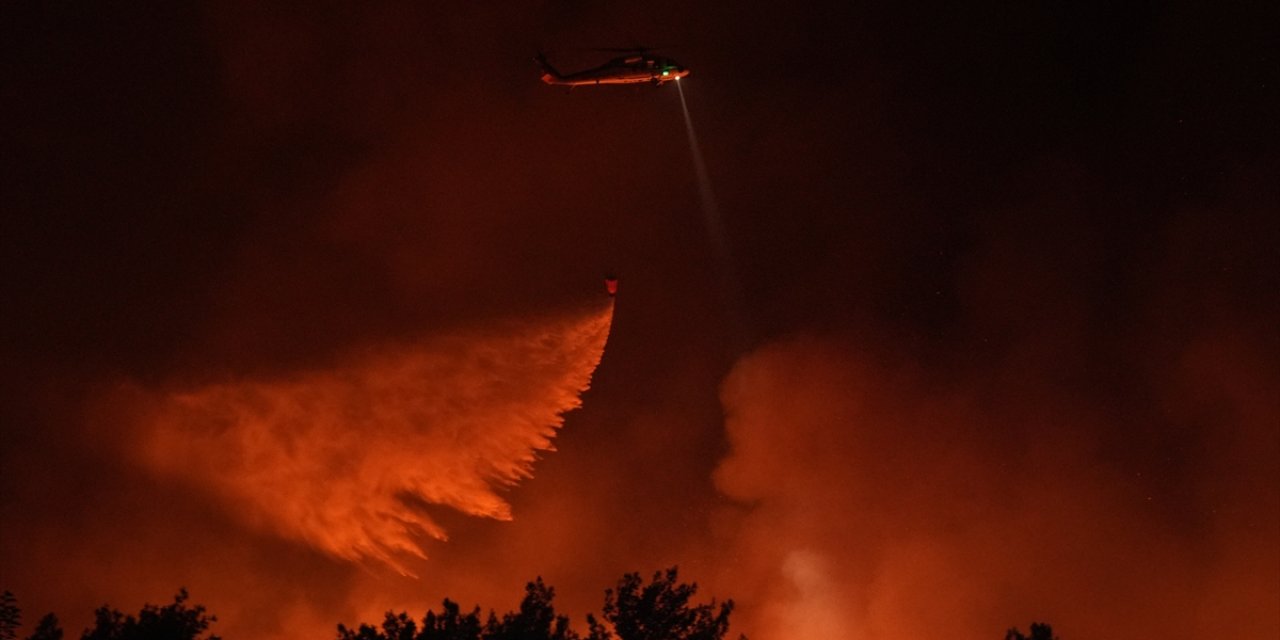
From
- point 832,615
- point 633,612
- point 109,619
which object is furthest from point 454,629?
point 832,615

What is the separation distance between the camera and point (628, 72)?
1462 inches

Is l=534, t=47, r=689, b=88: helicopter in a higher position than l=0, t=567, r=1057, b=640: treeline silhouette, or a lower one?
higher

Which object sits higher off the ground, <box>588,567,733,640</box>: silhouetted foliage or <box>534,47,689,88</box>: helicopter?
<box>534,47,689,88</box>: helicopter

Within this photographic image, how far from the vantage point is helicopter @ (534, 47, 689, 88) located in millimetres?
37094

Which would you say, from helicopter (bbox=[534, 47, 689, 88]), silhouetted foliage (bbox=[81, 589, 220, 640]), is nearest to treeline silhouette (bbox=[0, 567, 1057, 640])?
silhouetted foliage (bbox=[81, 589, 220, 640])

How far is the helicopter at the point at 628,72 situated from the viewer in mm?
37094

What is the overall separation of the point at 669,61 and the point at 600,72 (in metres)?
2.54

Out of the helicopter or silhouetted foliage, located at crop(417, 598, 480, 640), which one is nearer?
silhouetted foliage, located at crop(417, 598, 480, 640)

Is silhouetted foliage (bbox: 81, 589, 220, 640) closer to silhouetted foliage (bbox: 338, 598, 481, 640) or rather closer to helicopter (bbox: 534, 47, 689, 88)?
silhouetted foliage (bbox: 338, 598, 481, 640)

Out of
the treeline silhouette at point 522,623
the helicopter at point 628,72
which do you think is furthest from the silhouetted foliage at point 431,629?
the helicopter at point 628,72

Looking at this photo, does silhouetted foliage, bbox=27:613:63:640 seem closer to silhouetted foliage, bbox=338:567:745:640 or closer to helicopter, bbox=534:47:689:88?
silhouetted foliage, bbox=338:567:745:640

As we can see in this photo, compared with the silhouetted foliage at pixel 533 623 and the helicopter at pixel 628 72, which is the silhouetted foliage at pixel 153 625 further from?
the helicopter at pixel 628 72

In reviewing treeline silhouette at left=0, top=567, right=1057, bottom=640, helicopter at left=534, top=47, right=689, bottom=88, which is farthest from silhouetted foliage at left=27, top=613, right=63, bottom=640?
helicopter at left=534, top=47, right=689, bottom=88

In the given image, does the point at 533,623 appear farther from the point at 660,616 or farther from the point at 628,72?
the point at 628,72
